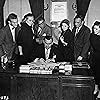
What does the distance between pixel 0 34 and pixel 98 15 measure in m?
2.38

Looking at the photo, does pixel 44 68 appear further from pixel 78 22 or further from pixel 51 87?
pixel 78 22

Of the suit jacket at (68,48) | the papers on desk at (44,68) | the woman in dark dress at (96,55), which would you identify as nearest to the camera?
the papers on desk at (44,68)

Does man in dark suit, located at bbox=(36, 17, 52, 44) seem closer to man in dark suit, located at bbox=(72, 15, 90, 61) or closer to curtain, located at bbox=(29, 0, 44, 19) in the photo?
curtain, located at bbox=(29, 0, 44, 19)

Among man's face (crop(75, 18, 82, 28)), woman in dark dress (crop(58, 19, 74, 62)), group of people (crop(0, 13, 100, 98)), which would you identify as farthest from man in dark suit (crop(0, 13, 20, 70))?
man's face (crop(75, 18, 82, 28))

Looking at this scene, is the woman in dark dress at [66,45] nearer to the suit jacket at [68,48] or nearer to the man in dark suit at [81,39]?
the suit jacket at [68,48]

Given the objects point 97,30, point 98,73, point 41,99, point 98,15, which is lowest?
point 41,99

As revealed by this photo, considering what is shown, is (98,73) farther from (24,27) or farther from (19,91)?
(24,27)

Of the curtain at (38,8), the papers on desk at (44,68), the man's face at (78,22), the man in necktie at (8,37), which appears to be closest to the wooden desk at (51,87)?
the papers on desk at (44,68)

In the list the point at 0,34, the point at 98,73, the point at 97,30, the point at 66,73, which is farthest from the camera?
the point at 0,34

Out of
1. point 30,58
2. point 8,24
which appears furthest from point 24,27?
point 30,58

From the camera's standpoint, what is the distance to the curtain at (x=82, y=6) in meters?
6.06

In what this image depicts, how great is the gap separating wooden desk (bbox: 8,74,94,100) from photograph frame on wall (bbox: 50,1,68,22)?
2881 millimetres

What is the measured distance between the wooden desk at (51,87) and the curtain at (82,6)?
2832 mm

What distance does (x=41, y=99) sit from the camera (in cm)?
373
